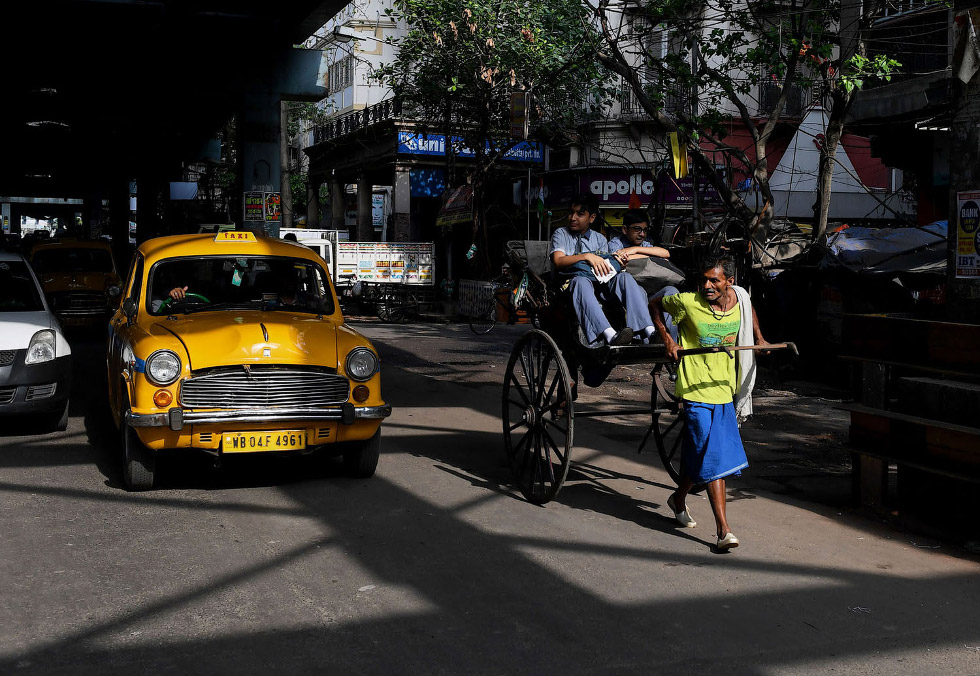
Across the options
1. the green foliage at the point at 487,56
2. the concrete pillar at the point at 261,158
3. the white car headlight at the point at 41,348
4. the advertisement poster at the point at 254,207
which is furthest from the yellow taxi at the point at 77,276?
the green foliage at the point at 487,56

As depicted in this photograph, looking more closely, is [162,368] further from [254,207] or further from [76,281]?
[76,281]

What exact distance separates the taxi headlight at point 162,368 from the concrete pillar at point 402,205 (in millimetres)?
27430

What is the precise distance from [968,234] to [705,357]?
77.9 inches

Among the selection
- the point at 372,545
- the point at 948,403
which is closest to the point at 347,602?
the point at 372,545

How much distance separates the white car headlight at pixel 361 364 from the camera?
710 centimetres

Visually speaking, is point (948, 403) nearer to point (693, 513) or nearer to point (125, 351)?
point (693, 513)

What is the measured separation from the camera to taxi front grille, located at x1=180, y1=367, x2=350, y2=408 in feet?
21.9

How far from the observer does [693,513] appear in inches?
270

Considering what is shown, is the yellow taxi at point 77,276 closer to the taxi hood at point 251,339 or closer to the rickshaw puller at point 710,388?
the taxi hood at point 251,339

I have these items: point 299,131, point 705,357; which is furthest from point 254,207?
point 299,131

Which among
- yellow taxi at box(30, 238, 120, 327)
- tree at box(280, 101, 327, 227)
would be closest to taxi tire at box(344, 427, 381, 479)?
yellow taxi at box(30, 238, 120, 327)

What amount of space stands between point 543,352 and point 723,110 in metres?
25.8

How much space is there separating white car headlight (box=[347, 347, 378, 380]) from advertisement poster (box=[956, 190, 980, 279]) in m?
4.08

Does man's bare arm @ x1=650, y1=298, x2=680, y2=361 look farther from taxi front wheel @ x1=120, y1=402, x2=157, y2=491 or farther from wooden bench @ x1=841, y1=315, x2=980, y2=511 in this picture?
taxi front wheel @ x1=120, y1=402, x2=157, y2=491
